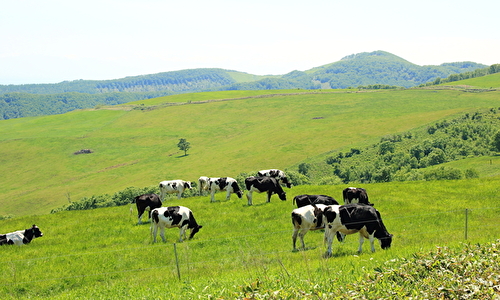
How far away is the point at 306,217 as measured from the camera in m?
18.6

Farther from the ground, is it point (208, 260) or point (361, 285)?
point (361, 285)

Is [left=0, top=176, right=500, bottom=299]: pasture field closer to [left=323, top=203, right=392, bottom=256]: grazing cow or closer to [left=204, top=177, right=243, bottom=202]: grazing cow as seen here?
[left=323, top=203, right=392, bottom=256]: grazing cow

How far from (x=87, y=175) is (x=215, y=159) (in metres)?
49.1

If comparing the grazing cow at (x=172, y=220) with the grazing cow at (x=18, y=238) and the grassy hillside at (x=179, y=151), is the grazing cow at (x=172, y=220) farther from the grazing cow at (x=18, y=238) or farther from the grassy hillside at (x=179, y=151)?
the grassy hillside at (x=179, y=151)

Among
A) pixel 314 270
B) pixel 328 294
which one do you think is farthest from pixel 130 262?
pixel 328 294

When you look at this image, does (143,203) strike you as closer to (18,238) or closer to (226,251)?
(18,238)

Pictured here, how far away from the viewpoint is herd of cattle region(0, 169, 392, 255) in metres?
16.9

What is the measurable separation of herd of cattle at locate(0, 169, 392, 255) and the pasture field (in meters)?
0.65

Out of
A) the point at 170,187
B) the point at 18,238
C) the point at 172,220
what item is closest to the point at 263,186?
the point at 170,187

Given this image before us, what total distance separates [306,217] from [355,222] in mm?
2559

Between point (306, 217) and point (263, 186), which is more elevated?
point (306, 217)

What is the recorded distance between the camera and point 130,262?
17859 millimetres

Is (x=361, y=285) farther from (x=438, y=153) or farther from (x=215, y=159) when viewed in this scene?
(x=215, y=159)

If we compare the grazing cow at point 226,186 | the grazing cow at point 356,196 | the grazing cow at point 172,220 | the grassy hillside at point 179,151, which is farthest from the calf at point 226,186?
the grassy hillside at point 179,151
